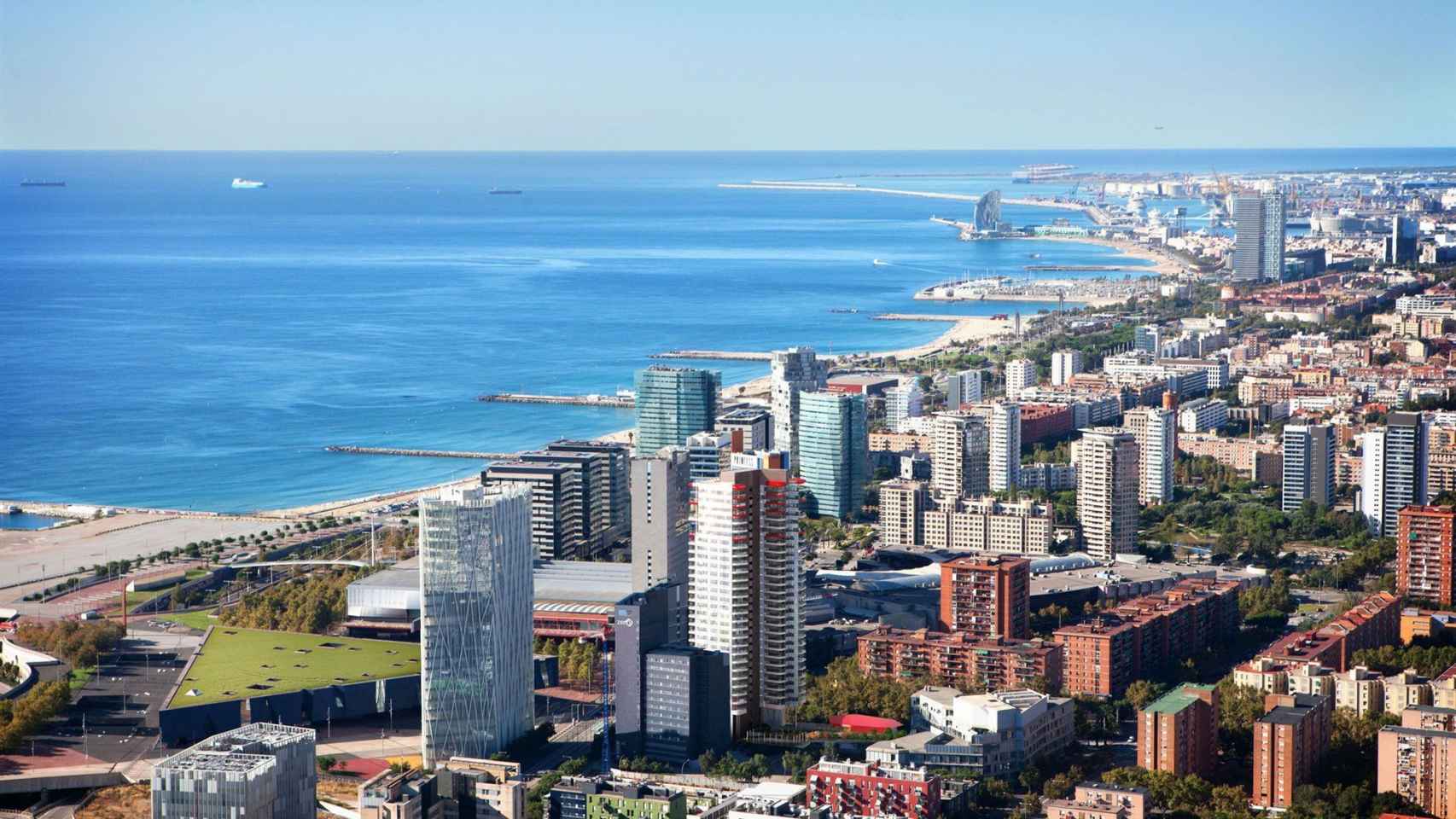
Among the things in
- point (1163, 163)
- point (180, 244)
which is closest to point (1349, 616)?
point (180, 244)

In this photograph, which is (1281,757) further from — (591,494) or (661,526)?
(591,494)

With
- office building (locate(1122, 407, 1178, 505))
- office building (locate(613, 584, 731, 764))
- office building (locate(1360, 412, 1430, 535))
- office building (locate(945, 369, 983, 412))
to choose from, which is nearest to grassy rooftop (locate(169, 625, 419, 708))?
office building (locate(613, 584, 731, 764))

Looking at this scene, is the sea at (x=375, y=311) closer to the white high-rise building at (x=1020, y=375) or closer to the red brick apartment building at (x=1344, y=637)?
the white high-rise building at (x=1020, y=375)

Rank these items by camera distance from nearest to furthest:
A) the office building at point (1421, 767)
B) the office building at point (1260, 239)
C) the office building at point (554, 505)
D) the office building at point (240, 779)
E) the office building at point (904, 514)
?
the office building at point (240, 779) < the office building at point (1421, 767) < the office building at point (554, 505) < the office building at point (904, 514) < the office building at point (1260, 239)

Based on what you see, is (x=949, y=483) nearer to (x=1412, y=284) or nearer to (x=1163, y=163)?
(x=1412, y=284)

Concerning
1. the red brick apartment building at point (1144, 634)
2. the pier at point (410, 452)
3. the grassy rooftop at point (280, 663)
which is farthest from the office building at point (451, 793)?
the pier at point (410, 452)

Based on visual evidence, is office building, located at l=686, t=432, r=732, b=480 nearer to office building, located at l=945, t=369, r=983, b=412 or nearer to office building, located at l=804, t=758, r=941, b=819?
office building, located at l=804, t=758, r=941, b=819

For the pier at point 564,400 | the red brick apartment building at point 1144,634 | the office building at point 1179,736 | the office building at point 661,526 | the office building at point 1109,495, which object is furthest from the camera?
the pier at point 564,400
